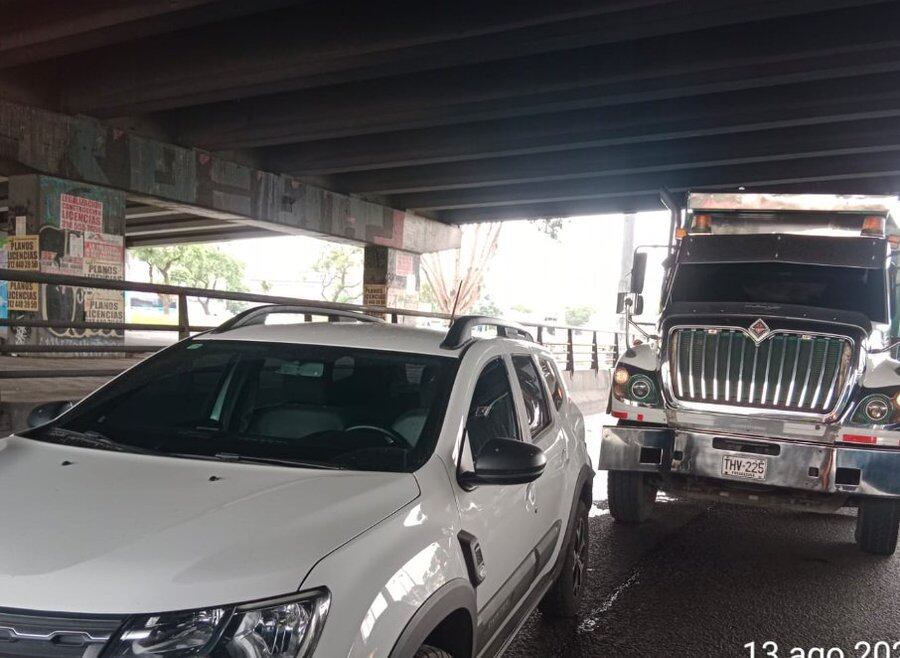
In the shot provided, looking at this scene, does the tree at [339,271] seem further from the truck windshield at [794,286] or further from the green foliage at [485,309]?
the truck windshield at [794,286]

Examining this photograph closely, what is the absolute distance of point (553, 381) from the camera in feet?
15.8

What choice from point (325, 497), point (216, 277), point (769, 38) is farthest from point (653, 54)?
point (216, 277)

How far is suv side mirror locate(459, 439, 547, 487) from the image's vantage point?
285 centimetres

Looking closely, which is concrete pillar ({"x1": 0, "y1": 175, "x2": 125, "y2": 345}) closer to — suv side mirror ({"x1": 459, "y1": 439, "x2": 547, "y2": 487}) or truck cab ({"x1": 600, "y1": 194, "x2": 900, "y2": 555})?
truck cab ({"x1": 600, "y1": 194, "x2": 900, "y2": 555})

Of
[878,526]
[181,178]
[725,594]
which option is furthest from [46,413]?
[181,178]

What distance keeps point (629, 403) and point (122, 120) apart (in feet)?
38.5

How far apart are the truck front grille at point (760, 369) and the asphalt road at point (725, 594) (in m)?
1.22

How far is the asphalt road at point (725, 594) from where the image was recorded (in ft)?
14.3

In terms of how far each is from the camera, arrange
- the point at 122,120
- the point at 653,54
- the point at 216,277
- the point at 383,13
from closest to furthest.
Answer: the point at 383,13 → the point at 653,54 → the point at 122,120 → the point at 216,277

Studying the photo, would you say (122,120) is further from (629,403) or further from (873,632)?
(873,632)

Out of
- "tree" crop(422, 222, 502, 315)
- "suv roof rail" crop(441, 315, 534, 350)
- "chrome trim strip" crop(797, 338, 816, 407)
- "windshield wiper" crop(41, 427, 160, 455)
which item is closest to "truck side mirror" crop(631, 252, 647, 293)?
"chrome trim strip" crop(797, 338, 816, 407)

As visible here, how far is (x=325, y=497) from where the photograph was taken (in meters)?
2.46

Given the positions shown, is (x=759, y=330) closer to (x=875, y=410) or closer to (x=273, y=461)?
(x=875, y=410)
